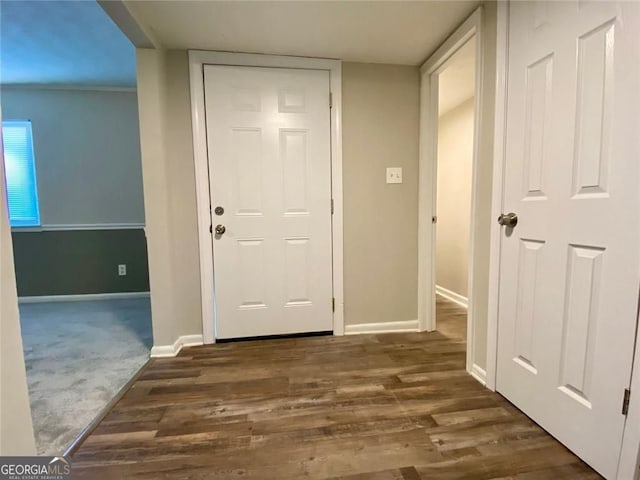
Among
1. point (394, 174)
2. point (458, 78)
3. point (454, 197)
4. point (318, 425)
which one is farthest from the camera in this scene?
point (454, 197)

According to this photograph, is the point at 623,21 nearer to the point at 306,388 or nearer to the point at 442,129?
the point at 306,388

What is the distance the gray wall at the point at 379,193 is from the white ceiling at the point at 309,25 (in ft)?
0.71

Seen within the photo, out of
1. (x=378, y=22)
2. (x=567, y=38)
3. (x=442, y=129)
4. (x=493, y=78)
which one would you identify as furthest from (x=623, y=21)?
(x=442, y=129)

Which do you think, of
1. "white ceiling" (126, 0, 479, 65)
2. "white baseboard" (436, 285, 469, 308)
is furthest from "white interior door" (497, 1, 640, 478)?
"white baseboard" (436, 285, 469, 308)

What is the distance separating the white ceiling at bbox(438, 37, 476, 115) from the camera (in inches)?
72.4

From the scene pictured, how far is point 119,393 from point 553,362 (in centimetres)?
209

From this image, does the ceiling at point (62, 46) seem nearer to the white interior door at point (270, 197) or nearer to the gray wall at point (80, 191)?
the gray wall at point (80, 191)

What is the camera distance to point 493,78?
1.43 meters

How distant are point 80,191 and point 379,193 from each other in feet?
11.2

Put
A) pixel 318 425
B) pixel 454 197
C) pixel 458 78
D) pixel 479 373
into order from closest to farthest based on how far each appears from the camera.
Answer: pixel 318 425
pixel 479 373
pixel 458 78
pixel 454 197

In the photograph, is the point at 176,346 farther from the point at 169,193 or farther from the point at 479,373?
the point at 479,373

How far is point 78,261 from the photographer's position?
10.7ft

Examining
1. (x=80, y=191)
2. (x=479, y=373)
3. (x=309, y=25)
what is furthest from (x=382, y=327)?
(x=80, y=191)

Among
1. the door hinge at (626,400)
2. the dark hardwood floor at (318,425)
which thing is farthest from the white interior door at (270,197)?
the door hinge at (626,400)
